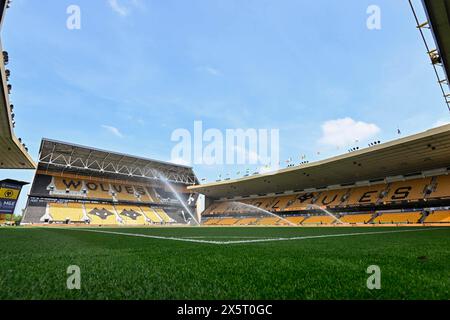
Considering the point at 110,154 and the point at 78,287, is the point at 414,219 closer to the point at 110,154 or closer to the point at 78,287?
the point at 78,287

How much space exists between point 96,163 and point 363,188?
43051 mm

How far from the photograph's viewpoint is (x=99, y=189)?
147 feet

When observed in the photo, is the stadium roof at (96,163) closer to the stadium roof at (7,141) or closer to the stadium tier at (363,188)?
the stadium roof at (7,141)

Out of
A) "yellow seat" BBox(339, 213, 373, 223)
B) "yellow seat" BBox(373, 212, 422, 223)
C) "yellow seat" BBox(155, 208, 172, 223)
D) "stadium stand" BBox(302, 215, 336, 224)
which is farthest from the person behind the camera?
"yellow seat" BBox(155, 208, 172, 223)

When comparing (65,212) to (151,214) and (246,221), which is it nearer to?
(151,214)

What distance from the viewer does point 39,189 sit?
3834 cm

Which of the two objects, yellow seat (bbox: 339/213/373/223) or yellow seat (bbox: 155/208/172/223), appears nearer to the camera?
yellow seat (bbox: 339/213/373/223)

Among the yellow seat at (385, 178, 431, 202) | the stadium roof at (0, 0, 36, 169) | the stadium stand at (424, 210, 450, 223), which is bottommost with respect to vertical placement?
the stadium stand at (424, 210, 450, 223)

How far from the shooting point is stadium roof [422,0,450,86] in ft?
23.3

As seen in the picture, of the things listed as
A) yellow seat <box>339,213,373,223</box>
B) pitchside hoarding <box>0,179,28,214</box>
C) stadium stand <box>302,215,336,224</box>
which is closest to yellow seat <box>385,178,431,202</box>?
yellow seat <box>339,213,373,223</box>

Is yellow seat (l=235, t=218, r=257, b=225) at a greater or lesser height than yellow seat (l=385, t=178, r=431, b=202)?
lesser

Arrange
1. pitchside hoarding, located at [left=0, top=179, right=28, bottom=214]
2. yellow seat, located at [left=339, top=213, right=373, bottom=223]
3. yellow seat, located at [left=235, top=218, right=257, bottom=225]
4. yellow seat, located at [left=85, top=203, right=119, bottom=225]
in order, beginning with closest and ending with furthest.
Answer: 1. pitchside hoarding, located at [left=0, top=179, right=28, bottom=214]
2. yellow seat, located at [left=339, top=213, right=373, bottom=223]
3. yellow seat, located at [left=85, top=203, right=119, bottom=225]
4. yellow seat, located at [left=235, top=218, right=257, bottom=225]

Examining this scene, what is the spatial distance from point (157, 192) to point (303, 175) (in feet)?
105

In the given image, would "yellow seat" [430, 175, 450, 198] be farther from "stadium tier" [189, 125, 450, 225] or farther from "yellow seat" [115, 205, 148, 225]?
"yellow seat" [115, 205, 148, 225]
